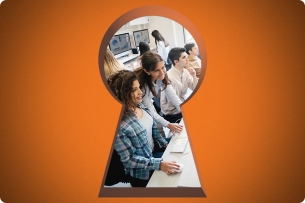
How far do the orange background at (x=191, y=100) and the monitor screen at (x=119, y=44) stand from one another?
11.5ft

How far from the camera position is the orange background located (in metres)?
0.81

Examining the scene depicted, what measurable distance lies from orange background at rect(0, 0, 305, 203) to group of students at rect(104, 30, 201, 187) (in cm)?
32

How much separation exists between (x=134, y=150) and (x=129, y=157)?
56mm

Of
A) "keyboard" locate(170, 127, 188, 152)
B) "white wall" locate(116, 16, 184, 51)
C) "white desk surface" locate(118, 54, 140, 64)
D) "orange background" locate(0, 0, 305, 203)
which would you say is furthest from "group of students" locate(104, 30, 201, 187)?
"white wall" locate(116, 16, 184, 51)

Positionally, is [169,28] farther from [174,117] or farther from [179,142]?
[179,142]

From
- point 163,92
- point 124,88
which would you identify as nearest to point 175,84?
A: point 163,92

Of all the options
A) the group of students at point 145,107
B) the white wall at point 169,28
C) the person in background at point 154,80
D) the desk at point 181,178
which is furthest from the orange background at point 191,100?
the white wall at point 169,28

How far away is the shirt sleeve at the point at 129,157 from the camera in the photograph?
134 centimetres

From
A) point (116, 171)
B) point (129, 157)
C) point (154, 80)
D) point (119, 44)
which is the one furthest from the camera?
point (119, 44)

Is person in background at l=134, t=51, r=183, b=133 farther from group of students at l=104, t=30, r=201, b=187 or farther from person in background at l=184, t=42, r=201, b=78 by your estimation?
person in background at l=184, t=42, r=201, b=78

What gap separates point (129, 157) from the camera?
1.37 metres

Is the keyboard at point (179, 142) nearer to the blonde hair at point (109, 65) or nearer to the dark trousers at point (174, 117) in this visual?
the dark trousers at point (174, 117)

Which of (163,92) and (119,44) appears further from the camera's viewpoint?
(119,44)

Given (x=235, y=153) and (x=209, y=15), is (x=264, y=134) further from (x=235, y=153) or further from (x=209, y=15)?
(x=209, y=15)
